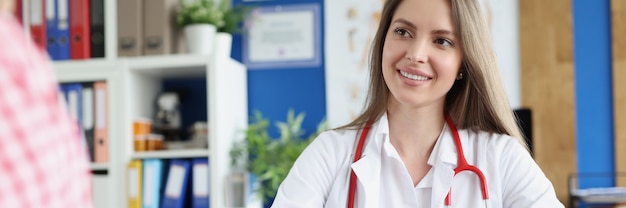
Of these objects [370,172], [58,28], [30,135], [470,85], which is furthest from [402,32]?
[58,28]

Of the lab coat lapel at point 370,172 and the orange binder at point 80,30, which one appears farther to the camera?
the orange binder at point 80,30

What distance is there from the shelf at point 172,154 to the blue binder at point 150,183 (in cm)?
3

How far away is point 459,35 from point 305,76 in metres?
1.91

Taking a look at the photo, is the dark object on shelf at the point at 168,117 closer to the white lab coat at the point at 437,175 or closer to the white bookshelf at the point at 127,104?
the white bookshelf at the point at 127,104

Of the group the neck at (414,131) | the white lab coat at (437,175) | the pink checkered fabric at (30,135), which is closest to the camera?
the pink checkered fabric at (30,135)

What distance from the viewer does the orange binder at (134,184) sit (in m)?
2.92

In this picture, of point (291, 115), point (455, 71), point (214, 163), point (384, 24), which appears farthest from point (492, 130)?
point (291, 115)

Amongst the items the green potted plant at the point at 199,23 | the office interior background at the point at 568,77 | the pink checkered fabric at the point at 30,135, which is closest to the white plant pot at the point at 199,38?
the green potted plant at the point at 199,23

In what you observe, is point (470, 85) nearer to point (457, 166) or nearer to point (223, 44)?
point (457, 166)

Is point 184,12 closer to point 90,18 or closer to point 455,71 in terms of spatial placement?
point 90,18

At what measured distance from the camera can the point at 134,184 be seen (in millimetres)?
2920

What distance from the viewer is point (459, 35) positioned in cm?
141

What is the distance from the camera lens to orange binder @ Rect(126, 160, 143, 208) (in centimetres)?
292

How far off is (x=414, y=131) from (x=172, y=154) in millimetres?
1622
